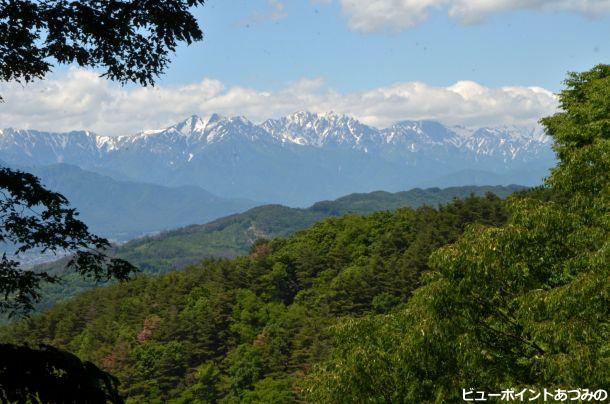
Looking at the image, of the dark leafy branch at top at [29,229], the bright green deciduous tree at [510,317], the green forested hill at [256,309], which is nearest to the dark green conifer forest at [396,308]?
the bright green deciduous tree at [510,317]

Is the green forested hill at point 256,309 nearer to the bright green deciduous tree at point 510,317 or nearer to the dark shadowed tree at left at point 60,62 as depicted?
the bright green deciduous tree at point 510,317

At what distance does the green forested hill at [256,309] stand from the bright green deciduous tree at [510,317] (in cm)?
3538

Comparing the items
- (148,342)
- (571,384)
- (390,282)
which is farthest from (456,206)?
(571,384)

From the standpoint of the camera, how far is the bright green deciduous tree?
432 inches

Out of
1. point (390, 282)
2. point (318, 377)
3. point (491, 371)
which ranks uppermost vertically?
point (491, 371)

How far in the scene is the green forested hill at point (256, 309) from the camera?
6153 cm

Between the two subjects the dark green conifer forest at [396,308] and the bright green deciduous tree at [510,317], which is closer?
the bright green deciduous tree at [510,317]

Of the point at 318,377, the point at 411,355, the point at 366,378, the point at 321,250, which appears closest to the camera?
the point at 411,355

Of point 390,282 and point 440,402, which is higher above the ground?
point 440,402

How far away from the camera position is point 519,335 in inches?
568

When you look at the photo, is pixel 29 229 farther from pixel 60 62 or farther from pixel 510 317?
pixel 510 317

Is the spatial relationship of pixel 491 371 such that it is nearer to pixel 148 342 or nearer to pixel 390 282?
pixel 390 282

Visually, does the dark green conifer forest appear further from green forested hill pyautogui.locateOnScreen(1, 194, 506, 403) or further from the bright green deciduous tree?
green forested hill pyautogui.locateOnScreen(1, 194, 506, 403)

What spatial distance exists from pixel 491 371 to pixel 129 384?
56.6 m
